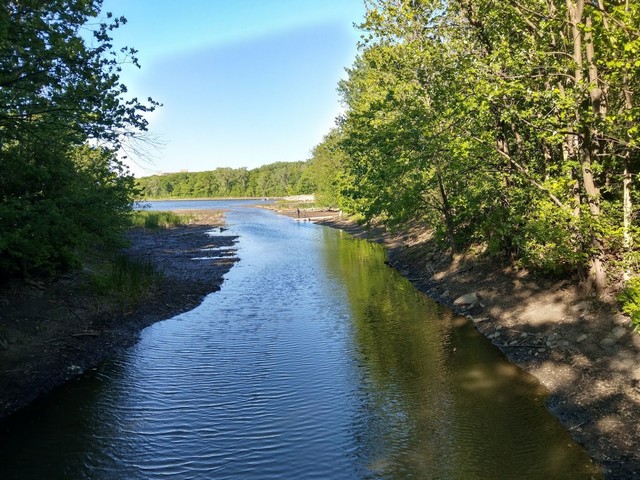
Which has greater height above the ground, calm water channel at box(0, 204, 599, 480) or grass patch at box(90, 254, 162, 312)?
grass patch at box(90, 254, 162, 312)

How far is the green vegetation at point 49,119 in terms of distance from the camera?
13.0 metres

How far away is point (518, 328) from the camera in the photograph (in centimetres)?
1714

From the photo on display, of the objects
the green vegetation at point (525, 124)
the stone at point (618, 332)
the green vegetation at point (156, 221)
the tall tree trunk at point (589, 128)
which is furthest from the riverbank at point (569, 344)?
the green vegetation at point (156, 221)

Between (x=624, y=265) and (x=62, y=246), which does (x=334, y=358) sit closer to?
(x=624, y=265)

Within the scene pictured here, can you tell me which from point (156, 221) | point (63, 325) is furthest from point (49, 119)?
point (156, 221)

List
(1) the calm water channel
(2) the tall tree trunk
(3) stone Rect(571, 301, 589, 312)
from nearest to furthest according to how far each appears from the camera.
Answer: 1. (1) the calm water channel
2. (2) the tall tree trunk
3. (3) stone Rect(571, 301, 589, 312)

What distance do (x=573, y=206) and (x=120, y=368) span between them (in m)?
15.6

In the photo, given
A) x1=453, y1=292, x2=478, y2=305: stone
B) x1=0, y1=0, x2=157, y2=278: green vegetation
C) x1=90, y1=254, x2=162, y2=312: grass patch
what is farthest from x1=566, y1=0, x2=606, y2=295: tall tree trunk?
x1=90, y1=254, x2=162, y2=312: grass patch

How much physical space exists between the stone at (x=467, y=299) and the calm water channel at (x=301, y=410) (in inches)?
41.8

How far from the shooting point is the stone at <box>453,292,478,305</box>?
839 inches

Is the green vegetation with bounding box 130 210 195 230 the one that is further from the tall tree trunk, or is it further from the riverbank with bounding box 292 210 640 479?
the tall tree trunk

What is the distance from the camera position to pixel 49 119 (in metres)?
14.6

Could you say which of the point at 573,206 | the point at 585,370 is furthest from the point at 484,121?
the point at 585,370

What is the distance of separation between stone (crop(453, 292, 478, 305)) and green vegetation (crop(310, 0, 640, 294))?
2530mm
